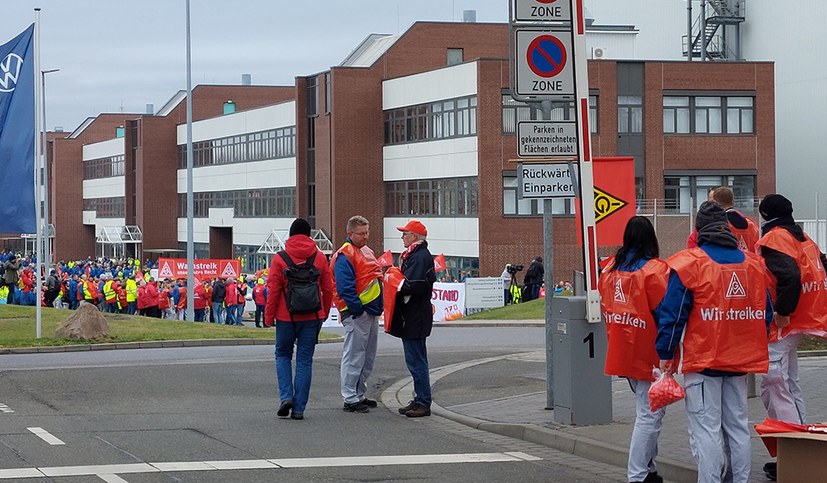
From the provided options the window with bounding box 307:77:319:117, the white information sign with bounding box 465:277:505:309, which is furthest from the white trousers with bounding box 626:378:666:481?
the window with bounding box 307:77:319:117

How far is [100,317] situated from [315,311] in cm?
1230

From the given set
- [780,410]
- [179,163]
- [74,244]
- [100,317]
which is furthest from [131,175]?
[780,410]

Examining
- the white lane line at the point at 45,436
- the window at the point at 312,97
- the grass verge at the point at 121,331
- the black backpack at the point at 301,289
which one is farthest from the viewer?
the window at the point at 312,97

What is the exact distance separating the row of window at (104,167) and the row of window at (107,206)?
6.28ft

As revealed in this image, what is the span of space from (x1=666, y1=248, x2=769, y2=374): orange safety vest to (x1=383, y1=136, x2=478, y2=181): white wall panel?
43.1 m

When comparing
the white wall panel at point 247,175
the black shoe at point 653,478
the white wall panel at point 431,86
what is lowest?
the black shoe at point 653,478

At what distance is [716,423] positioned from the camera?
743 centimetres

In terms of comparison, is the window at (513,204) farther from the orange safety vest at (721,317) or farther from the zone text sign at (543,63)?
the orange safety vest at (721,317)

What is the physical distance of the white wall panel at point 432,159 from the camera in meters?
51.2

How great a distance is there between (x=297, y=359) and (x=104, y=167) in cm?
8824

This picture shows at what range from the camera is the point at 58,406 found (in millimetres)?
12703

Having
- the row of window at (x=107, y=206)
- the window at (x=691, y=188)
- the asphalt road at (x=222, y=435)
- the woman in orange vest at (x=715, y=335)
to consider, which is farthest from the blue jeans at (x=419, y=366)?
the row of window at (x=107, y=206)

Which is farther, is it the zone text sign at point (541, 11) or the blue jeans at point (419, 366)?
the blue jeans at point (419, 366)

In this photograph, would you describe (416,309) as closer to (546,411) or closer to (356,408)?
(356,408)
